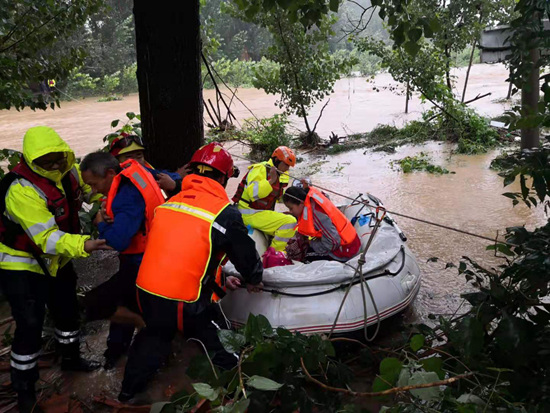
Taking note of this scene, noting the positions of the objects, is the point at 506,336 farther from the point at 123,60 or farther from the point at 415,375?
the point at 123,60

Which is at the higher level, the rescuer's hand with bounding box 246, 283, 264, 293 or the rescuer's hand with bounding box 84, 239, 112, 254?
the rescuer's hand with bounding box 84, 239, 112, 254

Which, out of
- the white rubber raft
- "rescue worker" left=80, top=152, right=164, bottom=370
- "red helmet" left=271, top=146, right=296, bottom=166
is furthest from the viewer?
"red helmet" left=271, top=146, right=296, bottom=166

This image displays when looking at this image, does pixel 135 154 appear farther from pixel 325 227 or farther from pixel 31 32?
pixel 31 32

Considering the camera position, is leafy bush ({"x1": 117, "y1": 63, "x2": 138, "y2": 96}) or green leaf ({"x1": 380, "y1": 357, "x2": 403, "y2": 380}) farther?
leafy bush ({"x1": 117, "y1": 63, "x2": 138, "y2": 96})

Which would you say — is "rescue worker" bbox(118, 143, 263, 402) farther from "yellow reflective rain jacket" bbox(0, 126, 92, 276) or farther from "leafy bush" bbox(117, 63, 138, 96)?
"leafy bush" bbox(117, 63, 138, 96)

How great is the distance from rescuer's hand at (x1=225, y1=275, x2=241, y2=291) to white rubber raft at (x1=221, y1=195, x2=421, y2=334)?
11cm

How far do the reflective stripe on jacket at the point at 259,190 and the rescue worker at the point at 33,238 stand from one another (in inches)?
79.9

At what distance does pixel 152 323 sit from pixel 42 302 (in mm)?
707

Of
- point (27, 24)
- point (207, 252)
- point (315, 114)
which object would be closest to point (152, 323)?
point (207, 252)

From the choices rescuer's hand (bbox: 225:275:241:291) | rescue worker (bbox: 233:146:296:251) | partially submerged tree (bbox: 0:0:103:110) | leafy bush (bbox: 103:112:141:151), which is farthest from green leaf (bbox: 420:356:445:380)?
partially submerged tree (bbox: 0:0:103:110)

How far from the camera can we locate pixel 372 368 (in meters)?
2.98

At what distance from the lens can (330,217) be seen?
3.88 metres

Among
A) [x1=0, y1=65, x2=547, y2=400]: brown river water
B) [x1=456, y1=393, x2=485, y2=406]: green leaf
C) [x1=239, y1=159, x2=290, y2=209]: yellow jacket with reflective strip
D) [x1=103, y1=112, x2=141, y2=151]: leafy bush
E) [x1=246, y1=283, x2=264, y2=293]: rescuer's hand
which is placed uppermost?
[x1=103, y1=112, x2=141, y2=151]: leafy bush

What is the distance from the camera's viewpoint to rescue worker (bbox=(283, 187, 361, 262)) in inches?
153
